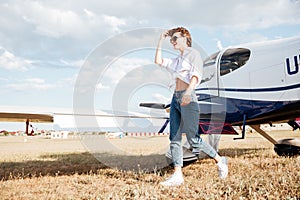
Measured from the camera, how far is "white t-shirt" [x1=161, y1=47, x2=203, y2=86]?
3869 mm

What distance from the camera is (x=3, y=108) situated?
4559mm

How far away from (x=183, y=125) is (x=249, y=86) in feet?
8.14

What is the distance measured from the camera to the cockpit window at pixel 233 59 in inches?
240

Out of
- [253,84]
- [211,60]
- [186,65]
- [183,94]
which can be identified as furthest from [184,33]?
[211,60]

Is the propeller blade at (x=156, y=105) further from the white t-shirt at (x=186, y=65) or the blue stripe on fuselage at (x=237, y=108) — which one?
the white t-shirt at (x=186, y=65)

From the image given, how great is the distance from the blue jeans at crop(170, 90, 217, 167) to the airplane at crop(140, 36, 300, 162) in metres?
1.28

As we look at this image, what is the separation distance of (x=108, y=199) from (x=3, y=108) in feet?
8.41

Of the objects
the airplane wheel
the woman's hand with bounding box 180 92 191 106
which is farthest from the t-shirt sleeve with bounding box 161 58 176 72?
the airplane wheel

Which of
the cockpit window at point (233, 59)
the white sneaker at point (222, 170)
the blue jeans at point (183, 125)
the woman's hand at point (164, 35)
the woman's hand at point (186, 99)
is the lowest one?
the white sneaker at point (222, 170)

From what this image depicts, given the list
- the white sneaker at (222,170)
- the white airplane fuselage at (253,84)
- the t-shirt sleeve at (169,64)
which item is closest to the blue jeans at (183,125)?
the white sneaker at (222,170)

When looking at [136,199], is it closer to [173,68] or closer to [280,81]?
[173,68]

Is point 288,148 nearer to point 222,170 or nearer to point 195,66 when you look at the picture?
point 222,170

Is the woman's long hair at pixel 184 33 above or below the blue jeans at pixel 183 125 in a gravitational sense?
above

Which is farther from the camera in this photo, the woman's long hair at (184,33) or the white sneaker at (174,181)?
the woman's long hair at (184,33)
